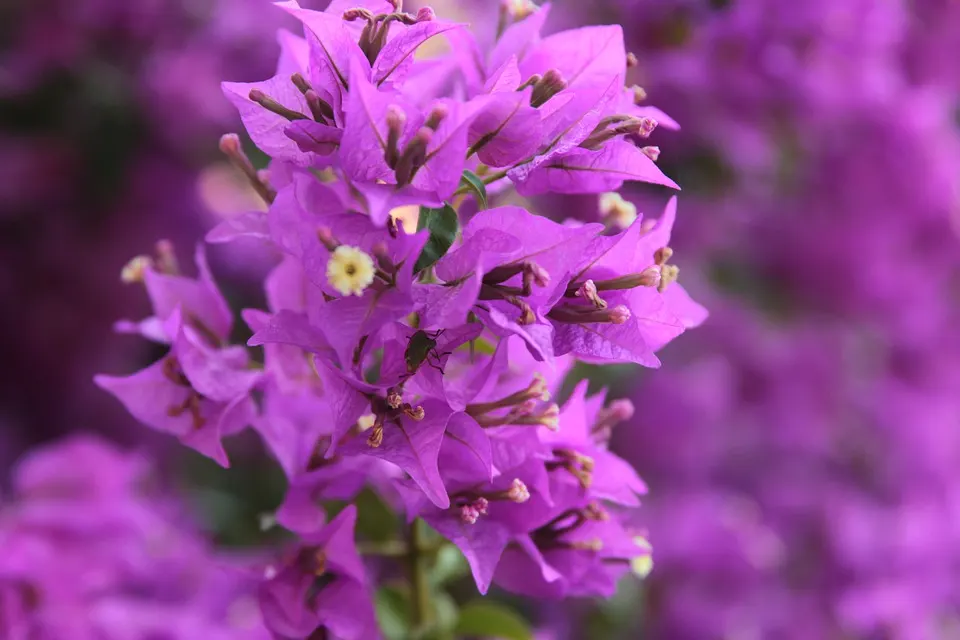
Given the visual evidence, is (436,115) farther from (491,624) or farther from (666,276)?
(491,624)

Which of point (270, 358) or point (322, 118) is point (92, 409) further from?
point (322, 118)

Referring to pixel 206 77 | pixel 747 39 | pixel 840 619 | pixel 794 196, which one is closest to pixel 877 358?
pixel 794 196

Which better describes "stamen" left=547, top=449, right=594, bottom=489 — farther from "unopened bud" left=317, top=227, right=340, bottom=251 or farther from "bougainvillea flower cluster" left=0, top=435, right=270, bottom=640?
"bougainvillea flower cluster" left=0, top=435, right=270, bottom=640

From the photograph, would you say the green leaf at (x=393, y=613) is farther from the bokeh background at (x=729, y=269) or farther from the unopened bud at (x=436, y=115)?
the bokeh background at (x=729, y=269)

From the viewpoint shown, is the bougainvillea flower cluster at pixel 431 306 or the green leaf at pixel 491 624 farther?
the green leaf at pixel 491 624

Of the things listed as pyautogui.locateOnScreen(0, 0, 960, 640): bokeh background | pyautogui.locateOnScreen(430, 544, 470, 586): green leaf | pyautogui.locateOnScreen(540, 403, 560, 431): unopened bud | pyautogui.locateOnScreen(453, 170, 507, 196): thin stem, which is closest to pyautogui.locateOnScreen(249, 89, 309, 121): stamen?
pyautogui.locateOnScreen(453, 170, 507, 196): thin stem

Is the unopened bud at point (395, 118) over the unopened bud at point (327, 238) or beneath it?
over

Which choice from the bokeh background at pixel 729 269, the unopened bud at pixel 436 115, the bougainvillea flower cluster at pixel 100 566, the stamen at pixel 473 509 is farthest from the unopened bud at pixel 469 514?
the bokeh background at pixel 729 269
